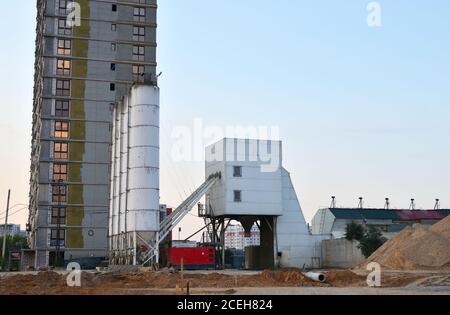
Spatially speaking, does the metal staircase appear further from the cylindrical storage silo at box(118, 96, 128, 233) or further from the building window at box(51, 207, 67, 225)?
the building window at box(51, 207, 67, 225)

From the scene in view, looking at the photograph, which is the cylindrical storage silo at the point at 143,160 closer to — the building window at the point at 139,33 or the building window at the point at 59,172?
the building window at the point at 59,172

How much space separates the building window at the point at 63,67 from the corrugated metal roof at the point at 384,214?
45.7 m

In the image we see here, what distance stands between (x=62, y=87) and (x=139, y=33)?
15156mm

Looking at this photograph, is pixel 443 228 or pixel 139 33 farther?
pixel 139 33

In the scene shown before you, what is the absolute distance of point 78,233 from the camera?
88.4m

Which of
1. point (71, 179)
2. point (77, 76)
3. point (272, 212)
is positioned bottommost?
point (272, 212)

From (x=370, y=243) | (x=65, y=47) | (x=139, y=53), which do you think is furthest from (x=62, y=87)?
(x=370, y=243)

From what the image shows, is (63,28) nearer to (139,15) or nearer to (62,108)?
(139,15)

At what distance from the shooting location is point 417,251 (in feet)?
183

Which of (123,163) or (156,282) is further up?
(123,163)

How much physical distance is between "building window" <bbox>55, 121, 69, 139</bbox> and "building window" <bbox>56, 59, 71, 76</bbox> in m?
7.64
